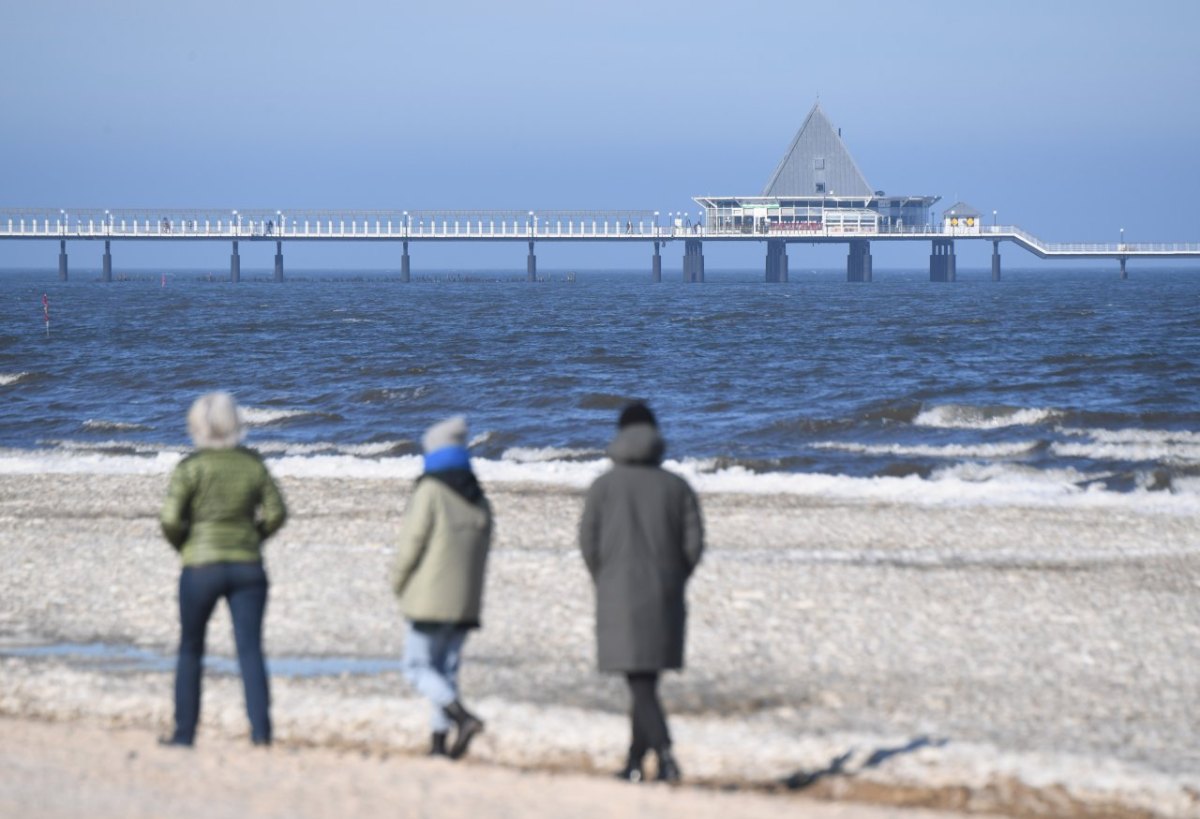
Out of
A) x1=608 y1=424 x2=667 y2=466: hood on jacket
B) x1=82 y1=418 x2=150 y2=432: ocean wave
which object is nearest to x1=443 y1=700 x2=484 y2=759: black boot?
x1=608 y1=424 x2=667 y2=466: hood on jacket

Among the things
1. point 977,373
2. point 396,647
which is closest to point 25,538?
point 396,647

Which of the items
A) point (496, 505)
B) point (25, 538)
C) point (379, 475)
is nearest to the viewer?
point (25, 538)

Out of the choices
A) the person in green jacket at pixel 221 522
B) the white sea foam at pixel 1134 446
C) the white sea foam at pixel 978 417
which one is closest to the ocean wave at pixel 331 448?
the white sea foam at pixel 978 417

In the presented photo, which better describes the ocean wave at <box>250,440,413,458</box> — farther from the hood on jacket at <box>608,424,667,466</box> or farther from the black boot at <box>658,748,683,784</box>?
the hood on jacket at <box>608,424,667,466</box>

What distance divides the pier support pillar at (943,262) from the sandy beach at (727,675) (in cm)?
13637

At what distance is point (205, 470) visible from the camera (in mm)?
6039

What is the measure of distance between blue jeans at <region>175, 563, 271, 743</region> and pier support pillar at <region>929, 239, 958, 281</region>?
14373 centimetres

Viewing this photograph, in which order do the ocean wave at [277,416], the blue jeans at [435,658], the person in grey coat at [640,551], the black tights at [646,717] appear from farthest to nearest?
the ocean wave at [277,416], the blue jeans at [435,658], the black tights at [646,717], the person in grey coat at [640,551]

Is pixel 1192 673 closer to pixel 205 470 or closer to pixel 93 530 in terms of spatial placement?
pixel 205 470

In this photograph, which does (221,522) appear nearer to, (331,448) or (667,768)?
(667,768)

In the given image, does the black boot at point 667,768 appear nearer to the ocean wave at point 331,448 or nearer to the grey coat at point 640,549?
the grey coat at point 640,549

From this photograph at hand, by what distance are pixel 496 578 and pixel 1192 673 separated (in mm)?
4383

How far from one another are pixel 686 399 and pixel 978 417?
5.52 m

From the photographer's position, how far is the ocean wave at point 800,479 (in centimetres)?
1598
